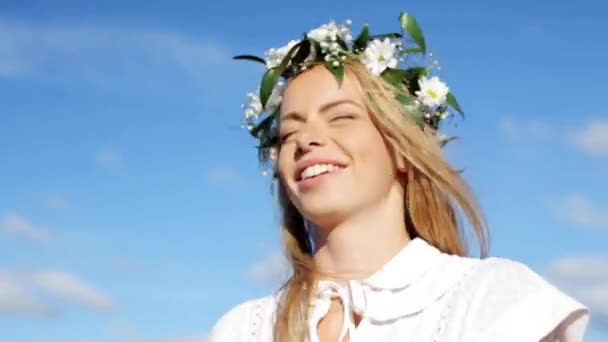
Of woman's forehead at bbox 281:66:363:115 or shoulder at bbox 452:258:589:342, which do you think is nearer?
shoulder at bbox 452:258:589:342

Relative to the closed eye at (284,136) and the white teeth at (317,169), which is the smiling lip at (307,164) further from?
the closed eye at (284,136)

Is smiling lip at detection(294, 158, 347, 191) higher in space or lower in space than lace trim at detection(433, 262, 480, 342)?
higher

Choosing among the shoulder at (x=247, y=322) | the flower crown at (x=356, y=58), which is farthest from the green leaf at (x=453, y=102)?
the shoulder at (x=247, y=322)

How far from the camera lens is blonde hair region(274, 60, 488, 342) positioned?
4078 mm

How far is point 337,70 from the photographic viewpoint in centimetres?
416

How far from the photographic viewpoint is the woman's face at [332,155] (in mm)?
3953

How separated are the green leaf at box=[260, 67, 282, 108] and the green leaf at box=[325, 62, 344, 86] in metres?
0.26

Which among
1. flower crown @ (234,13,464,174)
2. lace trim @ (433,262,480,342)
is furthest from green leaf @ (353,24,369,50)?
lace trim @ (433,262,480,342)

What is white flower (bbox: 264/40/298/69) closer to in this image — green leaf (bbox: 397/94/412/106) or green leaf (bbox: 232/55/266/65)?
A: green leaf (bbox: 232/55/266/65)

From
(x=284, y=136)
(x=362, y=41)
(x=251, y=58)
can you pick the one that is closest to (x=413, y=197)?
(x=284, y=136)

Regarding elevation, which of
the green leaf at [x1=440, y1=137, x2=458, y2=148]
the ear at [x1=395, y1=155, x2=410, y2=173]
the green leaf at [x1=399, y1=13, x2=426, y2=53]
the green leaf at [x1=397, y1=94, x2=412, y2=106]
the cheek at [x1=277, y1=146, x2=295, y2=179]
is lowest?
the ear at [x1=395, y1=155, x2=410, y2=173]

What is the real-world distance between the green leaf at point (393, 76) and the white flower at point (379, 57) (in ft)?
0.06

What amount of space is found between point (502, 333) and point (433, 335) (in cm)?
24

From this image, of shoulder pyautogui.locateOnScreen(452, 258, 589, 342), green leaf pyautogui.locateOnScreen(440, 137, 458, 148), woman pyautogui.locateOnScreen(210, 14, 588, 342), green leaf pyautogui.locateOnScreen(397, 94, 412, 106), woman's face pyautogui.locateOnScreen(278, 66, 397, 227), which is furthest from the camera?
green leaf pyautogui.locateOnScreen(440, 137, 458, 148)
